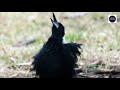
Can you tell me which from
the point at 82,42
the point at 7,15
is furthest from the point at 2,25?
the point at 82,42

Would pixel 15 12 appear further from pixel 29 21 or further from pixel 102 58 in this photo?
pixel 102 58

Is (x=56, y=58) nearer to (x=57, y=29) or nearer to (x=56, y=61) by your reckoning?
(x=56, y=61)

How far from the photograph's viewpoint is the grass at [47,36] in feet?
25.2

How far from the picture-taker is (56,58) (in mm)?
7605

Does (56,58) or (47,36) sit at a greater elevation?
(47,36)

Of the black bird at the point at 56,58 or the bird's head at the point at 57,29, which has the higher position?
the bird's head at the point at 57,29

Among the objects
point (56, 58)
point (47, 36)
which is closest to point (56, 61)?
point (56, 58)

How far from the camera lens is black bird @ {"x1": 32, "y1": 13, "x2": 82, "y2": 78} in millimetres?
7590

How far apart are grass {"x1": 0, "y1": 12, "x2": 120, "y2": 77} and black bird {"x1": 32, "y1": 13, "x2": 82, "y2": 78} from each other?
69 millimetres

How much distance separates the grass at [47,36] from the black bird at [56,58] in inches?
2.7

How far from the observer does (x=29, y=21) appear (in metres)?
7.81

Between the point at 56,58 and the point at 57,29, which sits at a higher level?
the point at 57,29

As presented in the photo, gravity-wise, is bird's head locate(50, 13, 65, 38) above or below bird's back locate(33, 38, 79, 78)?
above

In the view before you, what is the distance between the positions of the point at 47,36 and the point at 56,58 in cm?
19
